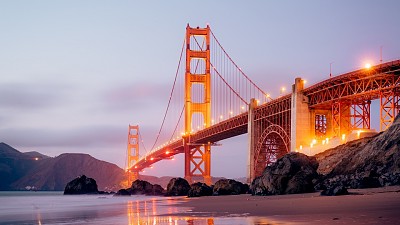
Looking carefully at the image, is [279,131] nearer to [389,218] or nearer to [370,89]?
[370,89]

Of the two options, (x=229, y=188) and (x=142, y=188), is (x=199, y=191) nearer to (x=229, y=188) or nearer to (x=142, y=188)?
(x=229, y=188)

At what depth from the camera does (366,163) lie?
36.2 meters

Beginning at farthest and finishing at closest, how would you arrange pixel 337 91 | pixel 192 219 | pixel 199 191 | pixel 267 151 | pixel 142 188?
pixel 142 188, pixel 267 151, pixel 337 91, pixel 199 191, pixel 192 219

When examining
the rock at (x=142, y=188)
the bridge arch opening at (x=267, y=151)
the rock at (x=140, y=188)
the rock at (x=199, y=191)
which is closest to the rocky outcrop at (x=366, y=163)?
the rock at (x=199, y=191)

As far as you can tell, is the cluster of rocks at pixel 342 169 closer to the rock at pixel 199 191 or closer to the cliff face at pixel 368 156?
the cliff face at pixel 368 156

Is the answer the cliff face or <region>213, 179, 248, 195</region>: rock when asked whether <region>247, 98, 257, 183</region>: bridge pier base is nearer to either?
<region>213, 179, 248, 195</region>: rock

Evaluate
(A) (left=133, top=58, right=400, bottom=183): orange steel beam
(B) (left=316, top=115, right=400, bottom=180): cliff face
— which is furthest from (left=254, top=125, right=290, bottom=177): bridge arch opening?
(B) (left=316, top=115, right=400, bottom=180): cliff face

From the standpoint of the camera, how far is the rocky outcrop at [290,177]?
32312mm

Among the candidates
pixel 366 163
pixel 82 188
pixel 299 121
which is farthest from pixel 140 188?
pixel 366 163

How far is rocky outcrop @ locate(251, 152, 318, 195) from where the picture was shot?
106 feet

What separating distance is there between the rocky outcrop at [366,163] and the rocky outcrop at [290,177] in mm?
1211

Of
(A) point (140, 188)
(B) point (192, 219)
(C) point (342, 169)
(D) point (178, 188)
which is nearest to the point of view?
(B) point (192, 219)

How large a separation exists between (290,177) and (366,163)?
19.0 feet

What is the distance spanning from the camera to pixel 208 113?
320 feet
